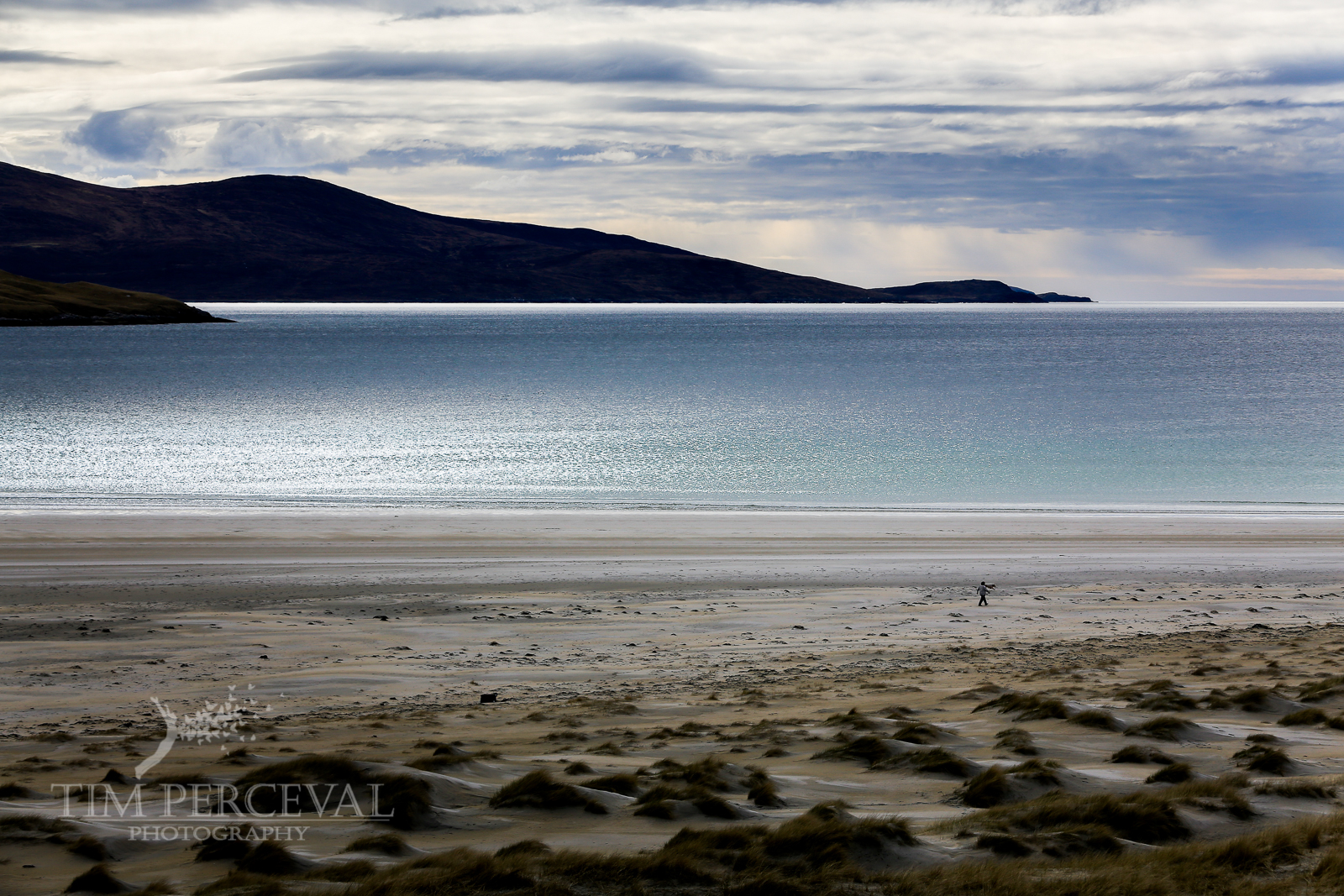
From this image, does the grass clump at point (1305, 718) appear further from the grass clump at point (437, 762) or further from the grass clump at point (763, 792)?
the grass clump at point (437, 762)

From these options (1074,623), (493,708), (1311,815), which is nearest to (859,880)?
(1311,815)

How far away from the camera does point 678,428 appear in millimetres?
57094

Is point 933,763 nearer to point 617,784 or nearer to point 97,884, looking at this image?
point 617,784

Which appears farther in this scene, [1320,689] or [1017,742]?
[1320,689]

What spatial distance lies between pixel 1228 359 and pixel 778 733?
419ft

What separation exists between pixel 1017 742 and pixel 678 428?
156 feet

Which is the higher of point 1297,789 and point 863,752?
point 1297,789

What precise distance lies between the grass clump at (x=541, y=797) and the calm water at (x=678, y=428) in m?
26.9

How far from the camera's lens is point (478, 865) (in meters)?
6.23

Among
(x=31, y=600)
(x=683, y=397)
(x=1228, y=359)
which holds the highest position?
(x=1228, y=359)

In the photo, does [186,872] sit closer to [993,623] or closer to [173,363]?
[993,623]

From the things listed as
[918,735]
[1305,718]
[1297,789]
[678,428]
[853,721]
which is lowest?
[853,721]

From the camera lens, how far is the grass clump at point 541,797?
304 inches

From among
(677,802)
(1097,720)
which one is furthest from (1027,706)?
(677,802)
